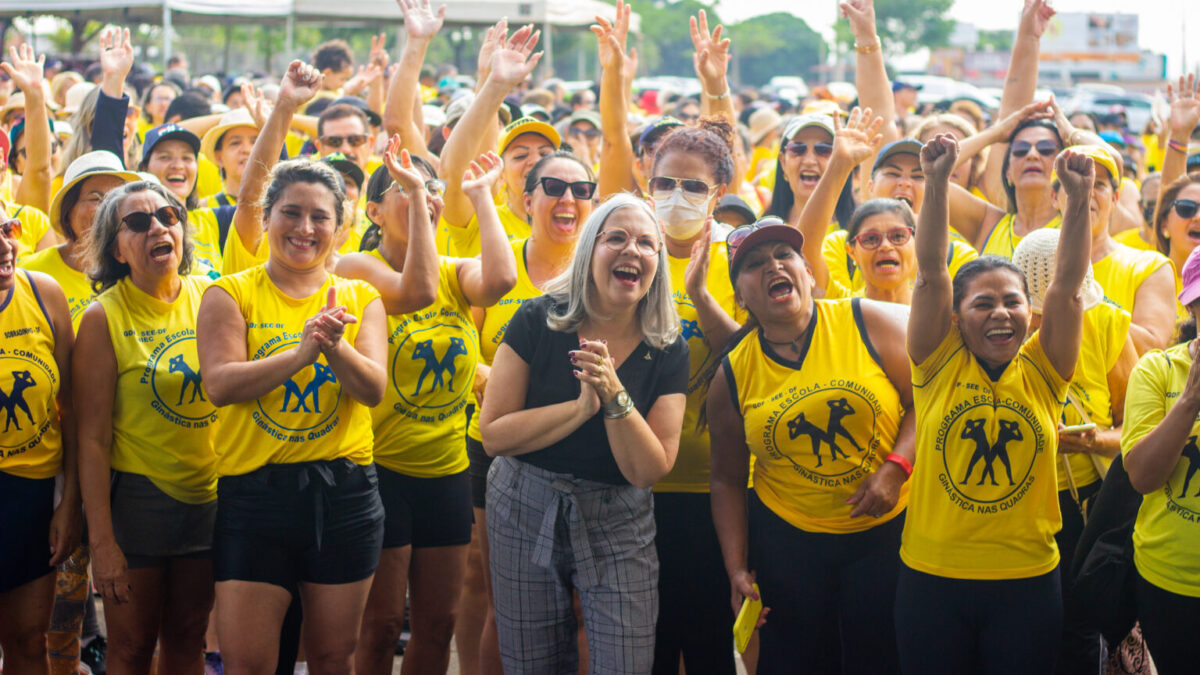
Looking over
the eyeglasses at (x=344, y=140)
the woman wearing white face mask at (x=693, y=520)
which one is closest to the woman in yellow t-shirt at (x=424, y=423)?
the woman wearing white face mask at (x=693, y=520)

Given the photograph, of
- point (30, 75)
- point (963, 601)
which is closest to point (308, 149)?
point (30, 75)

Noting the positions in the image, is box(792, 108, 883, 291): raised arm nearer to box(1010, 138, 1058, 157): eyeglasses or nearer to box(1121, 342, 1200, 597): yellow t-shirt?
box(1010, 138, 1058, 157): eyeglasses

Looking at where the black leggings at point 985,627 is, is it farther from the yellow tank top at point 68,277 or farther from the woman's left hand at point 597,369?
the yellow tank top at point 68,277

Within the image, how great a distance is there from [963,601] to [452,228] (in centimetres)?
276

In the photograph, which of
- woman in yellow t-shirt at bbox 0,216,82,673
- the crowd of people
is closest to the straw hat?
the crowd of people

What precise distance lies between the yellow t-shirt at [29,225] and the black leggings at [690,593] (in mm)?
3292

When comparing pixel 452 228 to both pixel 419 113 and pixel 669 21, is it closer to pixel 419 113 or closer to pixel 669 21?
pixel 419 113

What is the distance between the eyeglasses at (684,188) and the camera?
4.19m

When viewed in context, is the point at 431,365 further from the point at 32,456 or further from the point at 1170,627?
the point at 1170,627

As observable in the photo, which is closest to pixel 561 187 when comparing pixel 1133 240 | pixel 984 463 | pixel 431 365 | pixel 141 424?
pixel 431 365

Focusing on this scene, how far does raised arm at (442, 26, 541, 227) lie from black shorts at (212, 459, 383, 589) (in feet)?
5.41

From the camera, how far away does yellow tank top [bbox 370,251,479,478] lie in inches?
158

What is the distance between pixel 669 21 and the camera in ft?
276

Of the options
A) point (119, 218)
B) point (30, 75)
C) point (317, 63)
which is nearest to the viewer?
point (119, 218)
